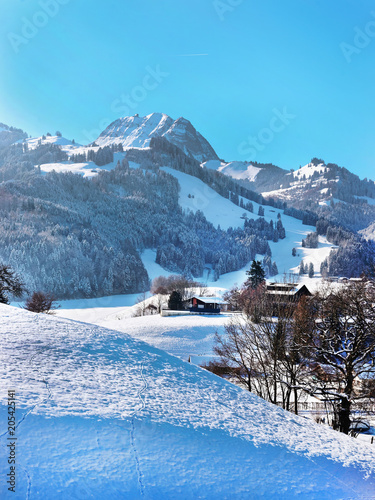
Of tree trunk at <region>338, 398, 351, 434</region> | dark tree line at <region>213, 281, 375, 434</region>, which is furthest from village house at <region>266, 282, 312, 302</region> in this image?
tree trunk at <region>338, 398, 351, 434</region>

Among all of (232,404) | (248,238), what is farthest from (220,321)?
(248,238)

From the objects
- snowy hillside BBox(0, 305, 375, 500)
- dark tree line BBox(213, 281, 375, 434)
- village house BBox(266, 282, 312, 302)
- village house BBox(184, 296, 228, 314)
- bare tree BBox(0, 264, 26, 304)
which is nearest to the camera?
snowy hillside BBox(0, 305, 375, 500)

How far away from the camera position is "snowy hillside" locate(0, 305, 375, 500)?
3.68 meters

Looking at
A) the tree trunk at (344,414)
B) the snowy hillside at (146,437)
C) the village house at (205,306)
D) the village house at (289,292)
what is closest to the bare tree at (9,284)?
the snowy hillside at (146,437)

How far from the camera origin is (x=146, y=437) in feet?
14.9

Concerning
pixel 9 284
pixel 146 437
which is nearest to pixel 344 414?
pixel 146 437

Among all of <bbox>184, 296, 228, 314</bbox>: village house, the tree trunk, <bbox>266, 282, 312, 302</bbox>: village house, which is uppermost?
<bbox>266, 282, 312, 302</bbox>: village house

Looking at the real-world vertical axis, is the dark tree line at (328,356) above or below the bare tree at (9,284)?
below

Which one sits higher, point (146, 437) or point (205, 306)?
point (146, 437)

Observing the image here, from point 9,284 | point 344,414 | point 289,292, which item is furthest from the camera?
point 289,292

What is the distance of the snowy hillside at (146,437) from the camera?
3.68 m

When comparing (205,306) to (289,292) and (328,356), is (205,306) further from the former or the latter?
(328,356)

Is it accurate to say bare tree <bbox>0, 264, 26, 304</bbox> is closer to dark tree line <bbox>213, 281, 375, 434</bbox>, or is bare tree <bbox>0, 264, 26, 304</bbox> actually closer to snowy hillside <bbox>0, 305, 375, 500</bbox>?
dark tree line <bbox>213, 281, 375, 434</bbox>

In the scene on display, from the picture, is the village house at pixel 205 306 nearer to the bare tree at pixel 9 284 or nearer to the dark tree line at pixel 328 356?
the dark tree line at pixel 328 356
